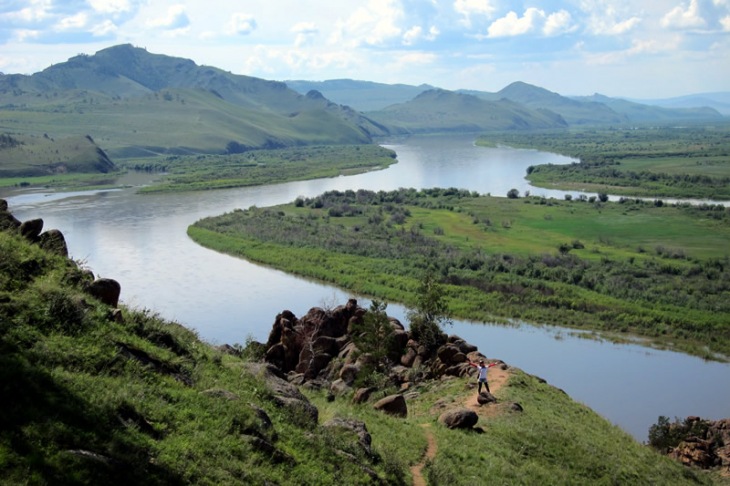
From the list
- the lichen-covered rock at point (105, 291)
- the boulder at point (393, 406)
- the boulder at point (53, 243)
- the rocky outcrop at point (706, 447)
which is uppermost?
the boulder at point (53, 243)

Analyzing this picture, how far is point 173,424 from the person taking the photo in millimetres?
10406

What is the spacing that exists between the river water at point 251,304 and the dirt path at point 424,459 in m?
6.96

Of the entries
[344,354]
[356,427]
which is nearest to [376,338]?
[344,354]

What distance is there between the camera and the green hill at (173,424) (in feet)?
28.8

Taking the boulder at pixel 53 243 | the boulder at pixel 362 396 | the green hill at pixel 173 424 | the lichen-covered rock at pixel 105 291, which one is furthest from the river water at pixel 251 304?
the boulder at pixel 362 396

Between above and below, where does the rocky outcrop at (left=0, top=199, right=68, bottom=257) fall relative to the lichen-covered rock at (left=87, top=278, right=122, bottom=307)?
above

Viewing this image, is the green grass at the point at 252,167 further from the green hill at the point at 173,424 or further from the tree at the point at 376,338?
the green hill at the point at 173,424

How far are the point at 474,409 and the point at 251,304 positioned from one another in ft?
84.3

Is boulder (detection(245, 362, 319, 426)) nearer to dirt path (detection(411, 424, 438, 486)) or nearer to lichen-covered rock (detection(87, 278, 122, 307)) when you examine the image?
dirt path (detection(411, 424, 438, 486))

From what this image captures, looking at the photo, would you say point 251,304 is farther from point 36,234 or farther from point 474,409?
point 36,234

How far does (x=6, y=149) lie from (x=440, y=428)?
143 meters

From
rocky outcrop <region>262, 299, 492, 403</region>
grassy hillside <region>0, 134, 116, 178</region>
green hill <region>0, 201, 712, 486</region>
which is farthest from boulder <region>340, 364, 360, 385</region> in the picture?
grassy hillside <region>0, 134, 116, 178</region>

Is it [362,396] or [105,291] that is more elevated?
[105,291]

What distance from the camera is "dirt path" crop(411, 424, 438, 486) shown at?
43.8ft
